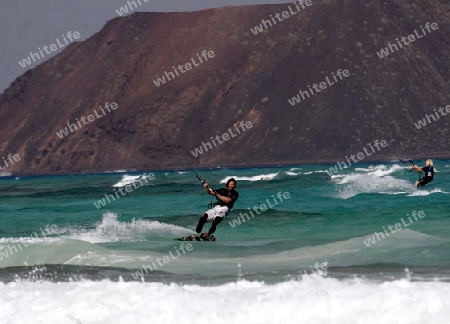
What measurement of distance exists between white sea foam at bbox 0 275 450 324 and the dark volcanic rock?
434 feet

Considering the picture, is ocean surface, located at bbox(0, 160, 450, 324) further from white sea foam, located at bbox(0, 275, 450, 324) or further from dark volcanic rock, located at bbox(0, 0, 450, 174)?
dark volcanic rock, located at bbox(0, 0, 450, 174)

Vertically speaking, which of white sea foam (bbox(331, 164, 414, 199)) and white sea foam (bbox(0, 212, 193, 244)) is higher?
white sea foam (bbox(0, 212, 193, 244))

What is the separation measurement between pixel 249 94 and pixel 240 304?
147m

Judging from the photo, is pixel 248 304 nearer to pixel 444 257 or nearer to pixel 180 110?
pixel 444 257

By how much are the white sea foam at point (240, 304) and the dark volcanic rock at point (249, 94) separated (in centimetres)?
13215

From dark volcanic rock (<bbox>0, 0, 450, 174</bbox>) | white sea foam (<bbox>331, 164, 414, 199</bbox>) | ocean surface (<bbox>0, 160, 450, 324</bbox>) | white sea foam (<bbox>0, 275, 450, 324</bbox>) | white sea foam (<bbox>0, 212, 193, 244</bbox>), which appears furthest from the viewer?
dark volcanic rock (<bbox>0, 0, 450, 174</bbox>)

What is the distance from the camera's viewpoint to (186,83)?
6570 inches

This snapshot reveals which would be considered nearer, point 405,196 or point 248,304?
point 248,304

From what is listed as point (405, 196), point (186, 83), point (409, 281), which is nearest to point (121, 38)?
point (186, 83)

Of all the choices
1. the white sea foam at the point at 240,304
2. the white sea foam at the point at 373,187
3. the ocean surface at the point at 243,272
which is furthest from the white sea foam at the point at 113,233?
the white sea foam at the point at 373,187

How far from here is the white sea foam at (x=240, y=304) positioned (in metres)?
9.87

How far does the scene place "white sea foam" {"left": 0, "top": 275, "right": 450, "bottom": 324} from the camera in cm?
987

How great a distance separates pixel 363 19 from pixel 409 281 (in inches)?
6183

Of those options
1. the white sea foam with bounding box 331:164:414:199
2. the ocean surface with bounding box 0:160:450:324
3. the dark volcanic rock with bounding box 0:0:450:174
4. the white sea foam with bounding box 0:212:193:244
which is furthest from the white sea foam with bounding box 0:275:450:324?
the dark volcanic rock with bounding box 0:0:450:174
